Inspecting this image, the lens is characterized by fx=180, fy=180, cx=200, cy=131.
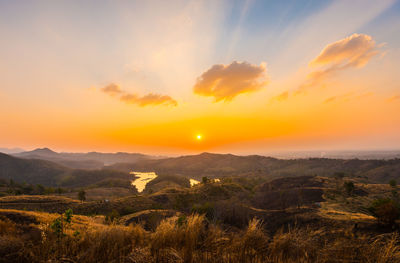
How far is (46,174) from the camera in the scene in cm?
15325

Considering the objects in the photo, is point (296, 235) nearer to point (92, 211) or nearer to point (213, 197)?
point (92, 211)

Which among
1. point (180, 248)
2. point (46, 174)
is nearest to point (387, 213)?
point (180, 248)

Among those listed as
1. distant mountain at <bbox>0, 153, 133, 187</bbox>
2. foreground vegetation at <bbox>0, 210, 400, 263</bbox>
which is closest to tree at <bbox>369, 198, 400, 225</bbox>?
foreground vegetation at <bbox>0, 210, 400, 263</bbox>

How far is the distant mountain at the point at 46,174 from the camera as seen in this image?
142 meters

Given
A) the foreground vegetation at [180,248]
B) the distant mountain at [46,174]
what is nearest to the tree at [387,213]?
the foreground vegetation at [180,248]

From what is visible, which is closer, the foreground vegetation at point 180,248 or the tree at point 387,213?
the foreground vegetation at point 180,248

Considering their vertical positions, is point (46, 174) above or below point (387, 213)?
below

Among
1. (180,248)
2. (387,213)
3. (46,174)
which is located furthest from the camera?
(46,174)

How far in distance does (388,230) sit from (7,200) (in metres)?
66.9

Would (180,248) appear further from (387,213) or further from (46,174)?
(46,174)

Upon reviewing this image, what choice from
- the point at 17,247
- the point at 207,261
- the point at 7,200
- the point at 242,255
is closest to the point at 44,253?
the point at 17,247

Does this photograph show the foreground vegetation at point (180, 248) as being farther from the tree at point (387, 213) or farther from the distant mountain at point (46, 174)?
the distant mountain at point (46, 174)

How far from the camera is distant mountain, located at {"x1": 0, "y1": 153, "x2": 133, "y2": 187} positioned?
5586 inches

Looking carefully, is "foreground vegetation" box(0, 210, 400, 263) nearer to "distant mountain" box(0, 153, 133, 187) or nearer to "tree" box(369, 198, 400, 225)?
"tree" box(369, 198, 400, 225)
